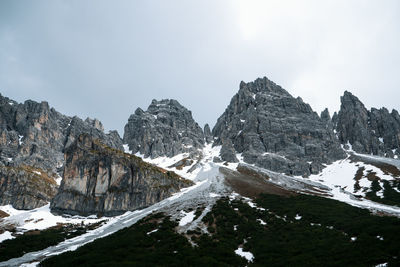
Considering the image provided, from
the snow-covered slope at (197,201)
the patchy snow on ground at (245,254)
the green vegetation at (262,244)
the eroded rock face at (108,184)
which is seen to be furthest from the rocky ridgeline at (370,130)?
the patchy snow on ground at (245,254)

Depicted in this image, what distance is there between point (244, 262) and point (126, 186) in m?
76.4

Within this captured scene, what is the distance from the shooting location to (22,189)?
392 feet

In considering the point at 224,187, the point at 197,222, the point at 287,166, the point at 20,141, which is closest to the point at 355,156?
the point at 287,166


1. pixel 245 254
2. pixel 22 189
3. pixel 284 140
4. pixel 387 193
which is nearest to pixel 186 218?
pixel 245 254

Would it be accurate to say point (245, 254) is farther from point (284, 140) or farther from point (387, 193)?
point (284, 140)

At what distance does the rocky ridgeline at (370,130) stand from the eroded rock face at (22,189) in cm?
18506

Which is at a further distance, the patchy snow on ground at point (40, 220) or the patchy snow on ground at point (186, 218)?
the patchy snow on ground at point (40, 220)

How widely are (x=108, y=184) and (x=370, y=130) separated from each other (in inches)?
7200

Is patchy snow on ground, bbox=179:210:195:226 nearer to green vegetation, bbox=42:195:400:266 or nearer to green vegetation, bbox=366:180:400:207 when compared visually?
green vegetation, bbox=42:195:400:266

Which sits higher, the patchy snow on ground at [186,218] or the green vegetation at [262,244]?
the green vegetation at [262,244]

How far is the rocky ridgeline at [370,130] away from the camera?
17062 centimetres

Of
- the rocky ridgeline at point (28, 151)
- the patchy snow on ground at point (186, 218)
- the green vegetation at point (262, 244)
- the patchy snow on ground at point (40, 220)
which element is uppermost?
the rocky ridgeline at point (28, 151)

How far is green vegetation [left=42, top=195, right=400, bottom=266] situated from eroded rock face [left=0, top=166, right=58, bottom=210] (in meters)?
102

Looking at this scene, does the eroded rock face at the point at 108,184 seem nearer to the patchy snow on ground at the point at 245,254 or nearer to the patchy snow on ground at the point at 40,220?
the patchy snow on ground at the point at 40,220
